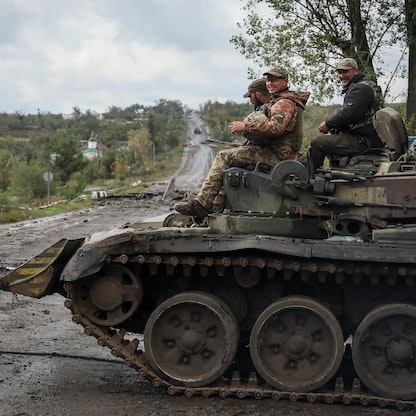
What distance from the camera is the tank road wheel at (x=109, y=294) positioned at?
7.79 meters

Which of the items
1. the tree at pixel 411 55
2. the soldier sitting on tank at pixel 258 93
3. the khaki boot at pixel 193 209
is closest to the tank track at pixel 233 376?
the khaki boot at pixel 193 209

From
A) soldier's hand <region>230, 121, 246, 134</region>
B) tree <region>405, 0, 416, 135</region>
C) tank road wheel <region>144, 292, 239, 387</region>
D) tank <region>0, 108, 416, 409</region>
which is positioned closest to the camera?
tank <region>0, 108, 416, 409</region>

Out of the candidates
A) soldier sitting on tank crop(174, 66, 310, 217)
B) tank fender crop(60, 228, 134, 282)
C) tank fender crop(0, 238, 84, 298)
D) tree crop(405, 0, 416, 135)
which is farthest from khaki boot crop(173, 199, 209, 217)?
tree crop(405, 0, 416, 135)

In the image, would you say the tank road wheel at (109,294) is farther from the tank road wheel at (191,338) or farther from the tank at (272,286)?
the tank road wheel at (191,338)

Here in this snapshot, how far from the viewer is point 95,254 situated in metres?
7.57

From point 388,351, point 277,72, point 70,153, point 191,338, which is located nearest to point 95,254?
point 191,338

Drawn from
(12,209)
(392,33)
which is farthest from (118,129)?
(392,33)

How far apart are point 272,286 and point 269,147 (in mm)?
1614

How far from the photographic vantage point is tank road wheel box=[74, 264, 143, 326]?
779cm

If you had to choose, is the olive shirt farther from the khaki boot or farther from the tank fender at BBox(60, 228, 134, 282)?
the tank fender at BBox(60, 228, 134, 282)

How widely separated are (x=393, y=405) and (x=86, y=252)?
3.42 meters

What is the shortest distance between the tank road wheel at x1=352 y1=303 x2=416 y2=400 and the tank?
1 cm

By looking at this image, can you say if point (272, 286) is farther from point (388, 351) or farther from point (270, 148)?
point (270, 148)

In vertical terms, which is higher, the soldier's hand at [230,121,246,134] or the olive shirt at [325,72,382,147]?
the olive shirt at [325,72,382,147]
